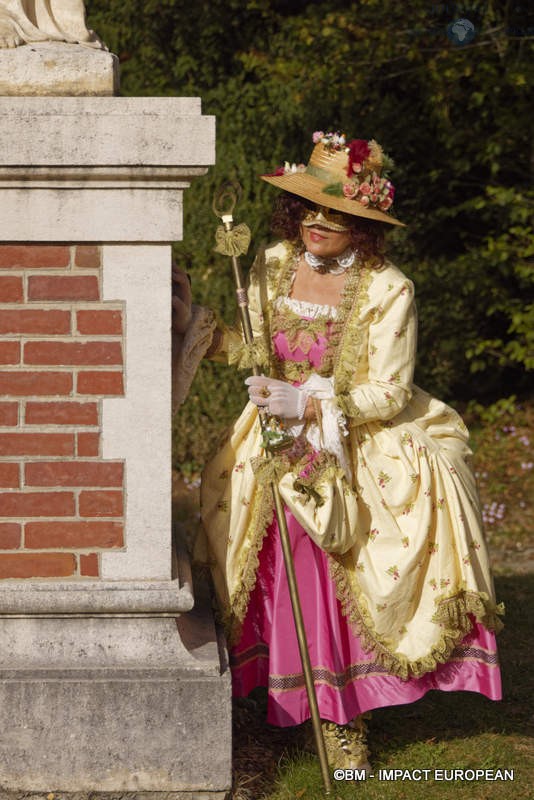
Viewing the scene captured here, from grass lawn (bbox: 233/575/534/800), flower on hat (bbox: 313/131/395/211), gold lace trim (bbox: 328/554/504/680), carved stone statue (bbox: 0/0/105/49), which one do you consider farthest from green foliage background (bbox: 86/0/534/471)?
carved stone statue (bbox: 0/0/105/49)

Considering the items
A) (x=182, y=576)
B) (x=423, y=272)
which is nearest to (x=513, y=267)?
(x=423, y=272)

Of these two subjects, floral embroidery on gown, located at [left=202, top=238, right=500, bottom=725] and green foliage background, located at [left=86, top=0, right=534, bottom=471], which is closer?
floral embroidery on gown, located at [left=202, top=238, right=500, bottom=725]

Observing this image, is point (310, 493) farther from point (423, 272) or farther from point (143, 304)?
point (423, 272)

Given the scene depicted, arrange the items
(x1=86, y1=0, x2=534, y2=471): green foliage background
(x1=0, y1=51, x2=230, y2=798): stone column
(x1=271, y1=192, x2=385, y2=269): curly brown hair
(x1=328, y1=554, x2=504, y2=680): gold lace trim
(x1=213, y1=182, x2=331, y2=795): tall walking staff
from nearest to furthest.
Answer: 1. (x1=0, y1=51, x2=230, y2=798): stone column
2. (x1=213, y1=182, x2=331, y2=795): tall walking staff
3. (x1=328, y1=554, x2=504, y2=680): gold lace trim
4. (x1=271, y1=192, x2=385, y2=269): curly brown hair
5. (x1=86, y1=0, x2=534, y2=471): green foliage background

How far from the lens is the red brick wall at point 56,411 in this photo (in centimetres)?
307

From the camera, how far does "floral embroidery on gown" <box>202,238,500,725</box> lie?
346cm

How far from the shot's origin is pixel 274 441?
339cm

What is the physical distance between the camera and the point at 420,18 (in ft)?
24.2

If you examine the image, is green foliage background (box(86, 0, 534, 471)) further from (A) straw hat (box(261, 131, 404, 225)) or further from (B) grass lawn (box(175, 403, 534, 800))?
(A) straw hat (box(261, 131, 404, 225))

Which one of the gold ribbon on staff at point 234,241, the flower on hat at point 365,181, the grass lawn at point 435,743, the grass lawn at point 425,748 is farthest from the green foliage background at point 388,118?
the gold ribbon on staff at point 234,241

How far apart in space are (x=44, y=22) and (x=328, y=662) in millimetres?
1957

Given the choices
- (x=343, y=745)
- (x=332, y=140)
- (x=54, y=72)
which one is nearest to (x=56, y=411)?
(x=54, y=72)

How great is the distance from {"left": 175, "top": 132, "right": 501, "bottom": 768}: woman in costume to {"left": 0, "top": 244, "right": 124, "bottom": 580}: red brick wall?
0.51 meters

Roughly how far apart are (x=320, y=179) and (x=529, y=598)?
8.79 ft
